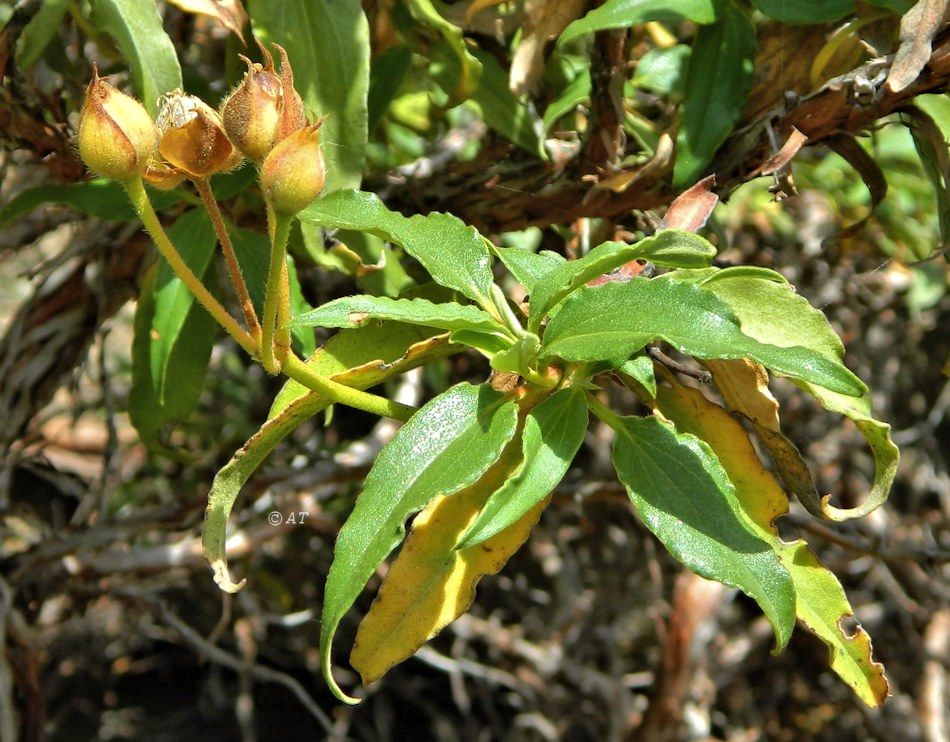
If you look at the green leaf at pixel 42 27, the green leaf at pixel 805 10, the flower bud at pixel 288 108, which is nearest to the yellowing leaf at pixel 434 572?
the flower bud at pixel 288 108

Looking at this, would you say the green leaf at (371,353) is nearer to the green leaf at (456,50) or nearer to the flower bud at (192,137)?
the flower bud at (192,137)

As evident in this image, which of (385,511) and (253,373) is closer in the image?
(385,511)

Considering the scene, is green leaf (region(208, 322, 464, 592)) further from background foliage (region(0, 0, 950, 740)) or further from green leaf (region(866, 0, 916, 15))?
green leaf (region(866, 0, 916, 15))

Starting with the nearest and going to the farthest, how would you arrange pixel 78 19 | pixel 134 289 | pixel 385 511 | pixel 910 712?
pixel 385 511 < pixel 78 19 < pixel 134 289 < pixel 910 712

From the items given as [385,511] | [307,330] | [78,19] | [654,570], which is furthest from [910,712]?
[78,19]

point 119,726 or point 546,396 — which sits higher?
point 546,396

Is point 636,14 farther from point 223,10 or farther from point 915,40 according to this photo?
point 223,10

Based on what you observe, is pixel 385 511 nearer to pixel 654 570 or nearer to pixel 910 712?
pixel 654 570
